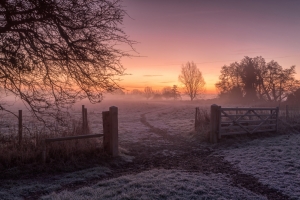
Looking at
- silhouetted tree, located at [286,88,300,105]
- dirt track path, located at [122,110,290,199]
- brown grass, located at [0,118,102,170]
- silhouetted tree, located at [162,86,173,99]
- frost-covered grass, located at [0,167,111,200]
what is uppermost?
silhouetted tree, located at [162,86,173,99]

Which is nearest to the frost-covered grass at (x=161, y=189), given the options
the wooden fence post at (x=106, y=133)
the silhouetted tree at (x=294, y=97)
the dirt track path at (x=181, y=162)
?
the dirt track path at (x=181, y=162)

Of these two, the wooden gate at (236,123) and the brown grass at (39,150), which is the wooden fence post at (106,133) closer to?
the brown grass at (39,150)

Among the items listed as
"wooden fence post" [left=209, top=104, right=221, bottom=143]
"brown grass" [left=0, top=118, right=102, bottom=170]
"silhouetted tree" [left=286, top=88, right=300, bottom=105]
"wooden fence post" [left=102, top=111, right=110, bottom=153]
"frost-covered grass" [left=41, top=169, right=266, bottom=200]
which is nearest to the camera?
"frost-covered grass" [left=41, top=169, right=266, bottom=200]

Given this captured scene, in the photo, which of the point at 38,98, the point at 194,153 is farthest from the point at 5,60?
the point at 194,153

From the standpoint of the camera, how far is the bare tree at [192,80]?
6038 cm

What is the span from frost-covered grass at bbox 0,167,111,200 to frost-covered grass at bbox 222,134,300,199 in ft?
14.6

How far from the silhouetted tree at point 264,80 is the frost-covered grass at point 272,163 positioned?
35398mm

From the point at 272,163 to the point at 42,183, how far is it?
699 cm

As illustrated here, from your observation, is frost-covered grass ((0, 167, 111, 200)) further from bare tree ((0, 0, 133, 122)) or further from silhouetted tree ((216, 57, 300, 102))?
silhouetted tree ((216, 57, 300, 102))

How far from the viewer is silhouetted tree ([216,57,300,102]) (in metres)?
42.2

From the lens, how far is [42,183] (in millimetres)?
5852

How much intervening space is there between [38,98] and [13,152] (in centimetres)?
227

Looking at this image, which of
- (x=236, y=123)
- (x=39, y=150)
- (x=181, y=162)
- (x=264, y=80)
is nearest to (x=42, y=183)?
(x=39, y=150)

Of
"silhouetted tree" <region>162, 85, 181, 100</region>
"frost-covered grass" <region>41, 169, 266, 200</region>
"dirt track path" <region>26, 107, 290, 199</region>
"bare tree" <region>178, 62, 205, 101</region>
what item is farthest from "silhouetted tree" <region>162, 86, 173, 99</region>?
"frost-covered grass" <region>41, 169, 266, 200</region>
